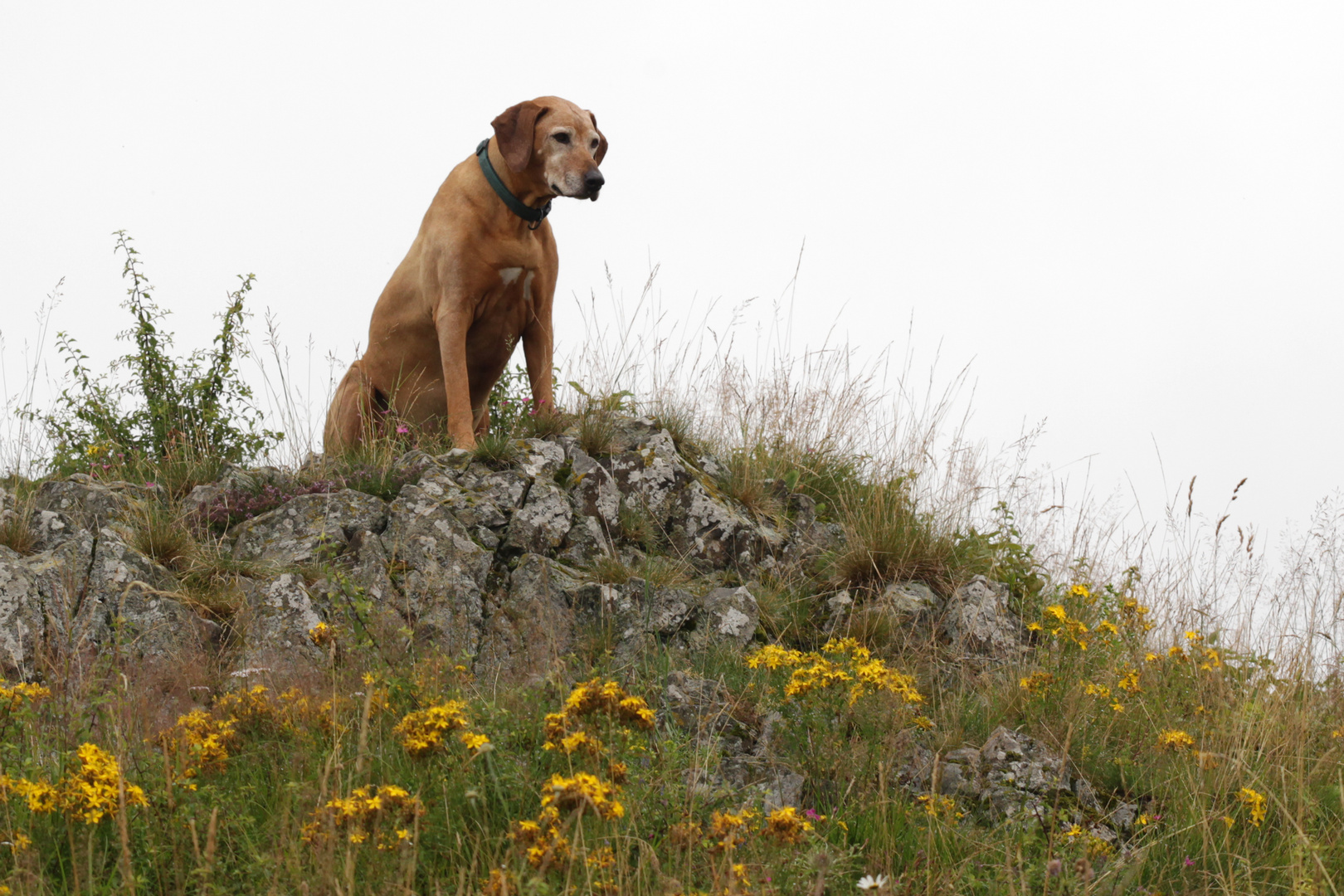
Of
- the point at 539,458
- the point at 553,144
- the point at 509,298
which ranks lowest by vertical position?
the point at 539,458

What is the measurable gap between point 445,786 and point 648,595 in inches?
86.2

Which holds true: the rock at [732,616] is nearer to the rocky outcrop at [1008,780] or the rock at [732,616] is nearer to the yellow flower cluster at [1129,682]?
the rocky outcrop at [1008,780]

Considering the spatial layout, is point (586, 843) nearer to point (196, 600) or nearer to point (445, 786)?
point (445, 786)

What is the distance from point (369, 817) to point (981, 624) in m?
3.48

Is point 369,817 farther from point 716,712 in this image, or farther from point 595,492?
point 595,492

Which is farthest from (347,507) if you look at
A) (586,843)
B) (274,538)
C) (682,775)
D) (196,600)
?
(586,843)

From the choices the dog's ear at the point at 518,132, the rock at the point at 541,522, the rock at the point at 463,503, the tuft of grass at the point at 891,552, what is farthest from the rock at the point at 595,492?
the dog's ear at the point at 518,132

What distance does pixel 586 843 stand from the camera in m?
2.26

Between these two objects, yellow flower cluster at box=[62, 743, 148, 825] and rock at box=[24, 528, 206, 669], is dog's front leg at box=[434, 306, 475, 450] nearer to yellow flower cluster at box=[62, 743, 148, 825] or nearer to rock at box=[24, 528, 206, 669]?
rock at box=[24, 528, 206, 669]

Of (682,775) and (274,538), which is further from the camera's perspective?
(274,538)

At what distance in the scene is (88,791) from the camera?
2184 millimetres

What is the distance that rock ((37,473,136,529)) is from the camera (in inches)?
188

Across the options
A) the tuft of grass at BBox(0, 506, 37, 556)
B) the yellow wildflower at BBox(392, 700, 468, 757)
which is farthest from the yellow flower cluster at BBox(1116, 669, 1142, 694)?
the tuft of grass at BBox(0, 506, 37, 556)

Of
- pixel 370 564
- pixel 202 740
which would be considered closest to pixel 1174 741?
pixel 202 740
